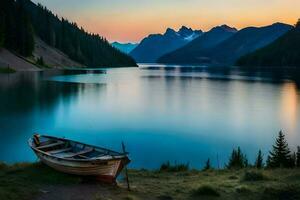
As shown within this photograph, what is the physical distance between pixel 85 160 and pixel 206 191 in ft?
23.8

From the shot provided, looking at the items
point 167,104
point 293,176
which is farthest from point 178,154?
point 167,104

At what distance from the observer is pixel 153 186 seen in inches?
985

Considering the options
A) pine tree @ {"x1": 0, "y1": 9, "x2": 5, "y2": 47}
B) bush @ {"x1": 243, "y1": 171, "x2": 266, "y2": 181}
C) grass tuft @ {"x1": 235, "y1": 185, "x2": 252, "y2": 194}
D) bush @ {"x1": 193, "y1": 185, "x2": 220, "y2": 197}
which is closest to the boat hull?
bush @ {"x1": 193, "y1": 185, "x2": 220, "y2": 197}

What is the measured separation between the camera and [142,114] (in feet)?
242

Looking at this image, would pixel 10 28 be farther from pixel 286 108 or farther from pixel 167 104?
pixel 286 108

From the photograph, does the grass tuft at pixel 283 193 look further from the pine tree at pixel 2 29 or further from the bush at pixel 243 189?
the pine tree at pixel 2 29

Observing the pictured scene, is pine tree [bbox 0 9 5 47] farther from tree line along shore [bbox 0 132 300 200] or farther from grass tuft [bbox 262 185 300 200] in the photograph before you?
grass tuft [bbox 262 185 300 200]

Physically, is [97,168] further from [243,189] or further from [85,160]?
[243,189]

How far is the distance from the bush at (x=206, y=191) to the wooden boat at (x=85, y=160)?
465 cm

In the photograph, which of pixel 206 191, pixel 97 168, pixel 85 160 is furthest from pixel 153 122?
pixel 206 191

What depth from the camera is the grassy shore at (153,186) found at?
22172 mm

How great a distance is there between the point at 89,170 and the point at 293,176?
12.8m

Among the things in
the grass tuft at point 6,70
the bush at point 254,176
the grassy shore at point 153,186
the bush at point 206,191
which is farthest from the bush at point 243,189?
the grass tuft at point 6,70

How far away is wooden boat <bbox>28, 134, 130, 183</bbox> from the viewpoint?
24094 mm
